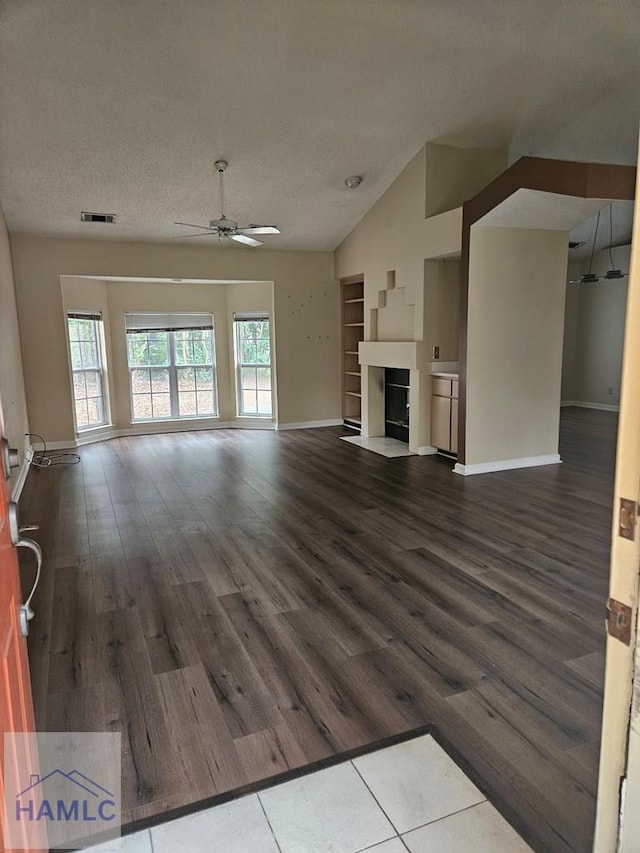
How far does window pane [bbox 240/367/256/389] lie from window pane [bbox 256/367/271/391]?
0.31 ft

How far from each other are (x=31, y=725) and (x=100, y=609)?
1.68 m

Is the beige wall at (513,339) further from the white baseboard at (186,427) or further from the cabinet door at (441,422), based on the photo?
the white baseboard at (186,427)

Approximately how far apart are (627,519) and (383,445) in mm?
6407

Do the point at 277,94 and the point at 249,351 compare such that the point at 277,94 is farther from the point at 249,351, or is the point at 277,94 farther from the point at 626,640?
the point at 626,640

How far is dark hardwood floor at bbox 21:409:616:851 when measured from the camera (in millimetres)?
1913

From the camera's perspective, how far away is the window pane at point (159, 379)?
851 centimetres

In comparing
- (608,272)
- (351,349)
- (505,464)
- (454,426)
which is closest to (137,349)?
(351,349)

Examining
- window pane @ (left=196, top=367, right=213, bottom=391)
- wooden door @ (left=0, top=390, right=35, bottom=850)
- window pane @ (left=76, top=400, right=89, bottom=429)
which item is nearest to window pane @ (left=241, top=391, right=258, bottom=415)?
window pane @ (left=196, top=367, right=213, bottom=391)

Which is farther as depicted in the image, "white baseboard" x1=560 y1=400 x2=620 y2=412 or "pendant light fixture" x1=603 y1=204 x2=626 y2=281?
"white baseboard" x1=560 y1=400 x2=620 y2=412

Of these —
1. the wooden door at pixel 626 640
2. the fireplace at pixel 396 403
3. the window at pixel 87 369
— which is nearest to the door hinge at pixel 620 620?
the wooden door at pixel 626 640

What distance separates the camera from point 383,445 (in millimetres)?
7262

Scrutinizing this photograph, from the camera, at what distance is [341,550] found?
3.76 meters

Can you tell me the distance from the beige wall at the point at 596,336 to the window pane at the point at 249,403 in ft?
20.4

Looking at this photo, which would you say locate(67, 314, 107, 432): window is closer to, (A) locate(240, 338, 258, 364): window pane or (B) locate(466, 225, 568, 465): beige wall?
(A) locate(240, 338, 258, 364): window pane
